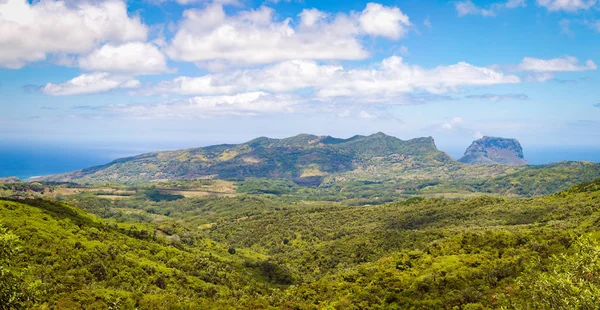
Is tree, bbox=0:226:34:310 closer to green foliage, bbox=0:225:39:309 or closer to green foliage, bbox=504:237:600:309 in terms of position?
green foliage, bbox=0:225:39:309

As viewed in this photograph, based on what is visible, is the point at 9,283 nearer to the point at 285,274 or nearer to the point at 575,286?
the point at 575,286

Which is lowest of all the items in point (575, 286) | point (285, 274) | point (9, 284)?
point (285, 274)

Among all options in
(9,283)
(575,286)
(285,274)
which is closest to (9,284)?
(9,283)

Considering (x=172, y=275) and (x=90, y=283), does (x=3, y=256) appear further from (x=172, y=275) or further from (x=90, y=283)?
(x=172, y=275)

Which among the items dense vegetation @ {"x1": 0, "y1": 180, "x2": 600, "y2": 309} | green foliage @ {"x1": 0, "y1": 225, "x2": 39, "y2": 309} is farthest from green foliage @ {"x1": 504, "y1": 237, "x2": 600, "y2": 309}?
green foliage @ {"x1": 0, "y1": 225, "x2": 39, "y2": 309}

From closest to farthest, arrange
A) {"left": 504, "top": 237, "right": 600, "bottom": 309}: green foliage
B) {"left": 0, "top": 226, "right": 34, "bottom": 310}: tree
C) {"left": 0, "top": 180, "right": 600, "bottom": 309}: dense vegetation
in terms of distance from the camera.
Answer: {"left": 504, "top": 237, "right": 600, "bottom": 309}: green foliage → {"left": 0, "top": 226, "right": 34, "bottom": 310}: tree → {"left": 0, "top": 180, "right": 600, "bottom": 309}: dense vegetation

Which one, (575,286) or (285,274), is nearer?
(575,286)

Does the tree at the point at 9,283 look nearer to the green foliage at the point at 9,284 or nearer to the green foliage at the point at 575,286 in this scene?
the green foliage at the point at 9,284

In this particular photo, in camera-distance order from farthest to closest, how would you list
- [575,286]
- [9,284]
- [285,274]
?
[285,274], [575,286], [9,284]

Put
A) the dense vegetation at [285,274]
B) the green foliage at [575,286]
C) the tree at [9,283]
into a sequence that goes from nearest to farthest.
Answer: the green foliage at [575,286]
the tree at [9,283]
the dense vegetation at [285,274]

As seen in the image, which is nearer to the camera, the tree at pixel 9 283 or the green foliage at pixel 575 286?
the green foliage at pixel 575 286

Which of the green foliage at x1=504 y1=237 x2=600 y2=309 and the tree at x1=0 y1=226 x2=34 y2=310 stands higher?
the tree at x1=0 y1=226 x2=34 y2=310

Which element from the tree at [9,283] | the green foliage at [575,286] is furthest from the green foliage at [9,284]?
the green foliage at [575,286]
